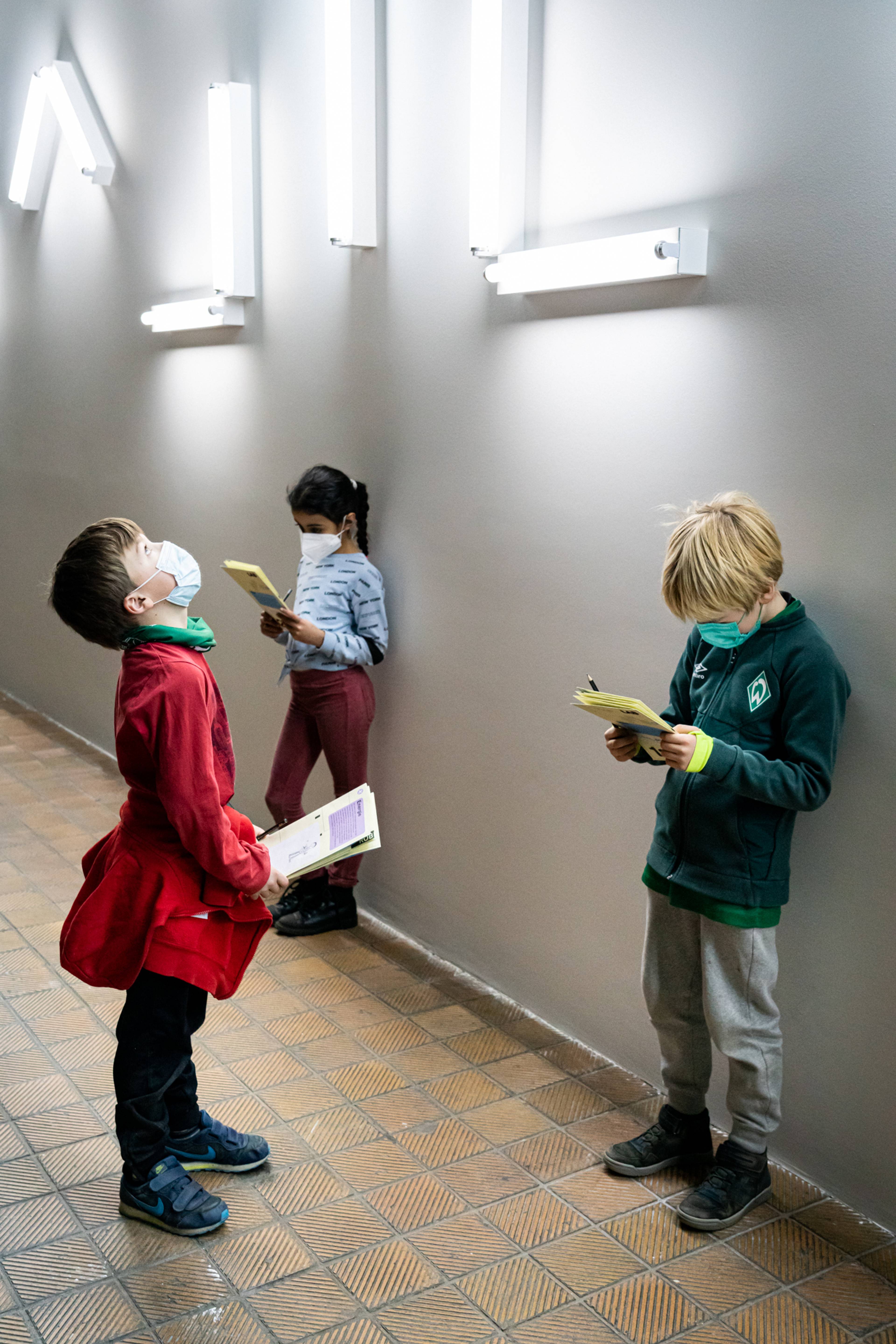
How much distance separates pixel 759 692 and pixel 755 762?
0.16m

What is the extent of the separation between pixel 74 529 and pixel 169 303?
180cm

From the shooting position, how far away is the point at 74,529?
21.2 ft

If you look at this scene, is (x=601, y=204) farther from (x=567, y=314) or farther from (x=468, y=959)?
(x=468, y=959)

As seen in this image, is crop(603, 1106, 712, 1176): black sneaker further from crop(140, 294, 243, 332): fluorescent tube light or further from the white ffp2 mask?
crop(140, 294, 243, 332): fluorescent tube light

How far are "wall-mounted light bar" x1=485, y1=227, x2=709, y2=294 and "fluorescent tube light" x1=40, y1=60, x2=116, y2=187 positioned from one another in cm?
321

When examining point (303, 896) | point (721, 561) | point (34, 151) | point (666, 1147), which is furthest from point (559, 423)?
point (34, 151)

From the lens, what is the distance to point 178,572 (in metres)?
2.43

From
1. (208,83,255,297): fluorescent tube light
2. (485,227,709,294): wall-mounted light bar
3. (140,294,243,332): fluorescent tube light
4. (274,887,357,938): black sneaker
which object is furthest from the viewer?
(140,294,243,332): fluorescent tube light

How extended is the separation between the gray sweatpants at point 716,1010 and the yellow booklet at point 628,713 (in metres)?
0.47

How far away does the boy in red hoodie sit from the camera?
2.32 meters

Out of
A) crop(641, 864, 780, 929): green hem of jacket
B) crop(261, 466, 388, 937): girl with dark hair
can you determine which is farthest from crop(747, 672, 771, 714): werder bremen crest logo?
crop(261, 466, 388, 937): girl with dark hair

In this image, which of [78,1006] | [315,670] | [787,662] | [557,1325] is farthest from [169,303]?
[557,1325]

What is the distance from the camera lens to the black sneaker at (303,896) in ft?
13.7

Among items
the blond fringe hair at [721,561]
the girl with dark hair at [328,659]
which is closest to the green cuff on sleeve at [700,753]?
the blond fringe hair at [721,561]
